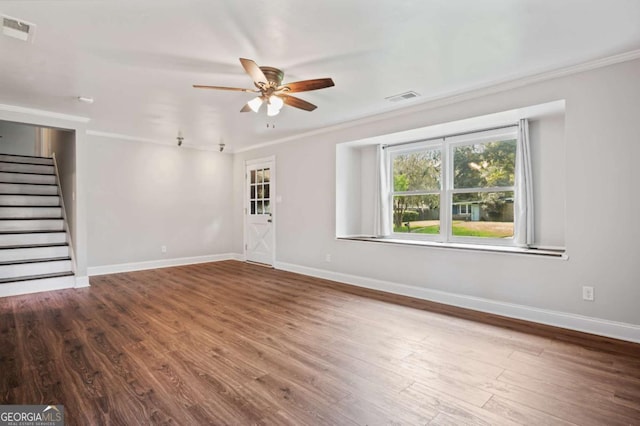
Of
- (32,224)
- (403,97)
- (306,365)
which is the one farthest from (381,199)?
(32,224)

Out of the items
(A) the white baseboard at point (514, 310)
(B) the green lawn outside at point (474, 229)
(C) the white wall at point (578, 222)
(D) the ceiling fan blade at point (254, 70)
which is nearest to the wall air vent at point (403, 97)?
(C) the white wall at point (578, 222)

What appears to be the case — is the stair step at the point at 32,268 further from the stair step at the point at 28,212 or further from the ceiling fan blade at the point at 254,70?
the ceiling fan blade at the point at 254,70

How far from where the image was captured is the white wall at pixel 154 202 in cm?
579

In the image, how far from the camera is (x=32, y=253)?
4.93 meters

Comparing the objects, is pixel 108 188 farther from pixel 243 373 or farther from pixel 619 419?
pixel 619 419

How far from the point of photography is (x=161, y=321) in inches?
136

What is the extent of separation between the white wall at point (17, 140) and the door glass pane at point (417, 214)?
30.2 ft

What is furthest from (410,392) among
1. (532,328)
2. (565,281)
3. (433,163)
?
(433,163)

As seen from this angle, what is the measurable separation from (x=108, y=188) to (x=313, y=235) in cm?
378

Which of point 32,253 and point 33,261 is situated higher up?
point 32,253

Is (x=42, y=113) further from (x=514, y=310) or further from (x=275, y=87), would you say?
(x=514, y=310)

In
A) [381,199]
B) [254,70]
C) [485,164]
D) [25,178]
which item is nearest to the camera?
[254,70]

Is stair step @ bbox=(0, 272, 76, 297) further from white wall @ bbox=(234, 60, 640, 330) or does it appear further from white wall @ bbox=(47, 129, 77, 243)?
white wall @ bbox=(234, 60, 640, 330)

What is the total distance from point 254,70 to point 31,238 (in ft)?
16.2
